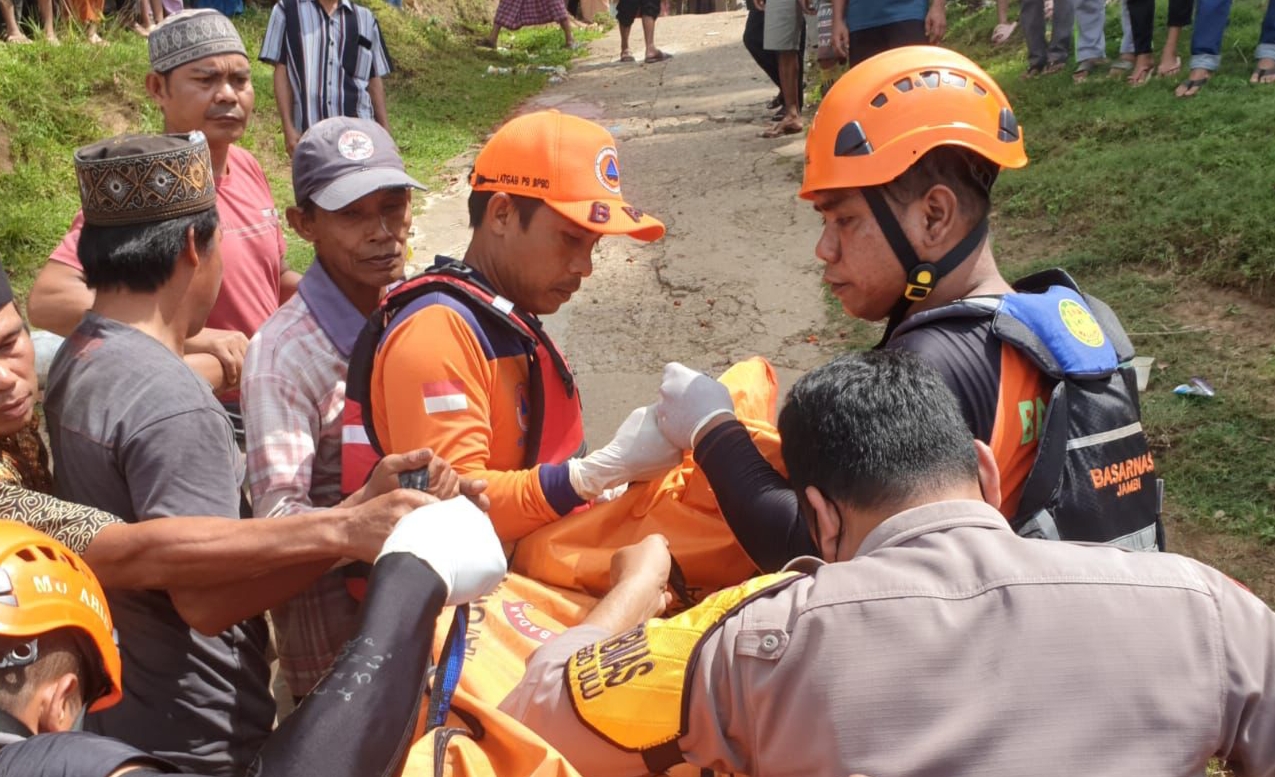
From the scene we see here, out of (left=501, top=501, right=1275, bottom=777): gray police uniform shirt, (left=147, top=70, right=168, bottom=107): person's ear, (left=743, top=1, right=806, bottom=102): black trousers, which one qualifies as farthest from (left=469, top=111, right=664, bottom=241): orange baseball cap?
(left=743, top=1, right=806, bottom=102): black trousers

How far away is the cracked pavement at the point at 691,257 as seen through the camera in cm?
631

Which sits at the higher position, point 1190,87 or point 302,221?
point 302,221

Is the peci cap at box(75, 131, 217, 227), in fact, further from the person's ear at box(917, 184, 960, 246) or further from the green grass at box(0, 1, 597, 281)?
the green grass at box(0, 1, 597, 281)

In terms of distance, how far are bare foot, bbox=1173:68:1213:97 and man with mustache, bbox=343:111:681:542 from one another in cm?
635

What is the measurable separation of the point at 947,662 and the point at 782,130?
30.1ft

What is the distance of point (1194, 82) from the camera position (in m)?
7.71

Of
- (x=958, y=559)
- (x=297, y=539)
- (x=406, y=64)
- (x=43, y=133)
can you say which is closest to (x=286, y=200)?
(x=43, y=133)

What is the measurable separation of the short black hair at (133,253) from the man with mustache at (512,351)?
0.48 m

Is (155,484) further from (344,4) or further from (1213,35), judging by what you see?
(1213,35)

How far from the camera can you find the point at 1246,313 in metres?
5.41

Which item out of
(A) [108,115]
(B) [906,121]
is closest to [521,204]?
(B) [906,121]

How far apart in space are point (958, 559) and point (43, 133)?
330 inches

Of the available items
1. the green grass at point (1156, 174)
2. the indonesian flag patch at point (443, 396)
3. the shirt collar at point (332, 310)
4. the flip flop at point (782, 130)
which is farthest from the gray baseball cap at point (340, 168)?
the flip flop at point (782, 130)

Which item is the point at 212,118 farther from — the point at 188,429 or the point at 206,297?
the point at 188,429
